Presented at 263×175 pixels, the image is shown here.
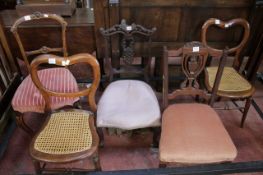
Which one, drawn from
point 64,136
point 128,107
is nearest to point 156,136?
point 128,107

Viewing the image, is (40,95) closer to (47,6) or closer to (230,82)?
(47,6)

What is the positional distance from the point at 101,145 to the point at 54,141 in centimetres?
61

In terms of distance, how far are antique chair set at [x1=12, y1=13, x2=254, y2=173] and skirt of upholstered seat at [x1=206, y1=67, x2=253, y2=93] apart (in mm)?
28

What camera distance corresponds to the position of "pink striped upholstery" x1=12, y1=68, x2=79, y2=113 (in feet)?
4.77

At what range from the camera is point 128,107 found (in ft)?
4.80

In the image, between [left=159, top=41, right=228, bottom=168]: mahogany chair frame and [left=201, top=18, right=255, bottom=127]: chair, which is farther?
[left=201, top=18, right=255, bottom=127]: chair

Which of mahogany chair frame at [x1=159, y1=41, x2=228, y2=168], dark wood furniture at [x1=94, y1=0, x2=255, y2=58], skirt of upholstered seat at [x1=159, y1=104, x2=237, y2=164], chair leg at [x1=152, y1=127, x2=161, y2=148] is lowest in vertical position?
chair leg at [x1=152, y1=127, x2=161, y2=148]

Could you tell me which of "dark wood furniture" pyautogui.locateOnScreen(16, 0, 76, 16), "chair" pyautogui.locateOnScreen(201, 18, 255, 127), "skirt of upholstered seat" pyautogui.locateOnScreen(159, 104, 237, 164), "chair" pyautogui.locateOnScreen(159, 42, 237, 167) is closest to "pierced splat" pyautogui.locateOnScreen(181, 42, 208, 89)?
"chair" pyautogui.locateOnScreen(159, 42, 237, 167)

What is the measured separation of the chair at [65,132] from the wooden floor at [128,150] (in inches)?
16.9

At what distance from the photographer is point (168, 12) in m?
1.80

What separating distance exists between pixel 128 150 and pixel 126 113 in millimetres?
470

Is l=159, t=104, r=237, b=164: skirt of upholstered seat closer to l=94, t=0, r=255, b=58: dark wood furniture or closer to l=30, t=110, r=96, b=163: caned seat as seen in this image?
l=30, t=110, r=96, b=163: caned seat

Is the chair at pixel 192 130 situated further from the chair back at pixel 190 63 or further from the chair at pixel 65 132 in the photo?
the chair at pixel 65 132

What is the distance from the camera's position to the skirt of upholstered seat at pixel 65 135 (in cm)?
114
